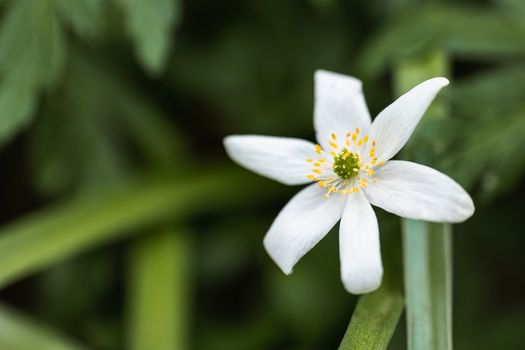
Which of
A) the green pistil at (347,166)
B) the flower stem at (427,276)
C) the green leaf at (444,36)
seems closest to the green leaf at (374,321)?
the flower stem at (427,276)

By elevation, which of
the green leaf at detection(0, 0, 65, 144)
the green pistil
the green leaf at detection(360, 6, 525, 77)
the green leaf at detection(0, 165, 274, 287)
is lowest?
the green pistil

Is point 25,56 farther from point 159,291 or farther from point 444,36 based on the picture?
point 444,36

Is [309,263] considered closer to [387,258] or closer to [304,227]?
[387,258]

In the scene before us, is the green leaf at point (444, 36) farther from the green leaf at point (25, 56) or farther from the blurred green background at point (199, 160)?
the green leaf at point (25, 56)

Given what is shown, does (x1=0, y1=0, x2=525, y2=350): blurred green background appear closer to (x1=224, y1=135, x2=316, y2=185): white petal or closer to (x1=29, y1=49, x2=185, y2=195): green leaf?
(x1=29, y1=49, x2=185, y2=195): green leaf

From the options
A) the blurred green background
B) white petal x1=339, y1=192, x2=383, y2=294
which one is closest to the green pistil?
white petal x1=339, y1=192, x2=383, y2=294

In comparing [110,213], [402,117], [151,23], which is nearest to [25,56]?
[151,23]
